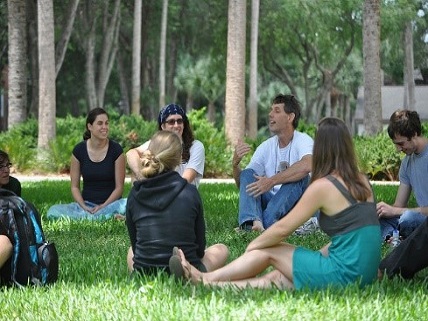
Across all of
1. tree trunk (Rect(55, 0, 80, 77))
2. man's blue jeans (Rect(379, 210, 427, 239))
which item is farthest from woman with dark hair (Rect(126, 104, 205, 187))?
tree trunk (Rect(55, 0, 80, 77))

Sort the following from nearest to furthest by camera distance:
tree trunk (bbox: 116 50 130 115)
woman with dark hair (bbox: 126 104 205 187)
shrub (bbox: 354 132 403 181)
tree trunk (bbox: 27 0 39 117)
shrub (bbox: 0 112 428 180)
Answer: woman with dark hair (bbox: 126 104 205 187)
shrub (bbox: 354 132 403 181)
shrub (bbox: 0 112 428 180)
tree trunk (bbox: 27 0 39 117)
tree trunk (bbox: 116 50 130 115)

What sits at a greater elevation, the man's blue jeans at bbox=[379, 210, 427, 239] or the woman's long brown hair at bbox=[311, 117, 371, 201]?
the woman's long brown hair at bbox=[311, 117, 371, 201]

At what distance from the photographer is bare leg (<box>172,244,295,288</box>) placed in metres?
6.50

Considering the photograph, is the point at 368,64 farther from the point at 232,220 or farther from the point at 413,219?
the point at 413,219

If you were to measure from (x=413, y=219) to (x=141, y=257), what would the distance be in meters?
2.95

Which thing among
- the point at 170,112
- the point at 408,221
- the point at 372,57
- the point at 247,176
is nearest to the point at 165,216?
the point at 408,221

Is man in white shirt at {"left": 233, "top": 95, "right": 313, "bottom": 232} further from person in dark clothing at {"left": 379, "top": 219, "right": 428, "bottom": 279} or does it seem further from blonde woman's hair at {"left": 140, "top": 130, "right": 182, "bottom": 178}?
blonde woman's hair at {"left": 140, "top": 130, "right": 182, "bottom": 178}

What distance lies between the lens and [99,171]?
11492 millimetres

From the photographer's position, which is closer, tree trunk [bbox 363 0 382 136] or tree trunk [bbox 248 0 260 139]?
tree trunk [bbox 363 0 382 136]

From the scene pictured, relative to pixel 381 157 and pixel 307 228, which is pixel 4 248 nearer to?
pixel 307 228

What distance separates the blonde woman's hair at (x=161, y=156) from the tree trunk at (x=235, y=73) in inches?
730

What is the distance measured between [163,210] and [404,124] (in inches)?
107

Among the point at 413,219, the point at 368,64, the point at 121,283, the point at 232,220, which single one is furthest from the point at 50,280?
the point at 368,64

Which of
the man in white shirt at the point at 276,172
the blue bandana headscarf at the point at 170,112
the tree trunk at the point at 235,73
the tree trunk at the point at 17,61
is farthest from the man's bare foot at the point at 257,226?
the tree trunk at the point at 17,61
